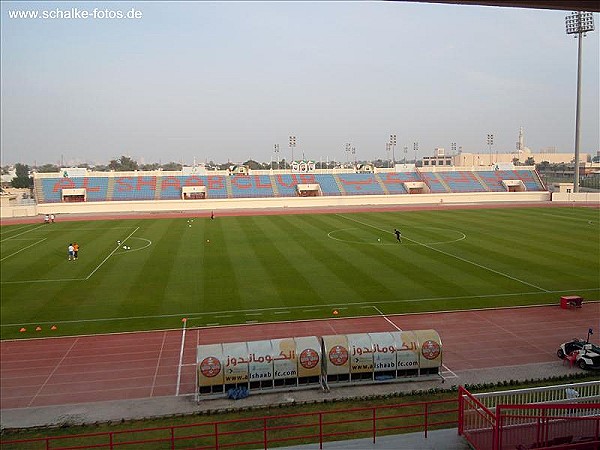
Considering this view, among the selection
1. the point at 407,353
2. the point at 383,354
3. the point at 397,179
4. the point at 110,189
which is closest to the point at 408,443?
the point at 383,354

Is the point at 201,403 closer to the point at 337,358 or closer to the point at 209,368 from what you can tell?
the point at 209,368

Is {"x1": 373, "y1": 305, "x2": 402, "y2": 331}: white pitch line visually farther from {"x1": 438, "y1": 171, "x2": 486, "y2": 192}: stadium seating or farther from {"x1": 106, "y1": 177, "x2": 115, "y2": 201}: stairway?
{"x1": 438, "y1": 171, "x2": 486, "y2": 192}: stadium seating

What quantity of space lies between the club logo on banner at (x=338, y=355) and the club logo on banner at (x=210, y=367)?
3120 mm

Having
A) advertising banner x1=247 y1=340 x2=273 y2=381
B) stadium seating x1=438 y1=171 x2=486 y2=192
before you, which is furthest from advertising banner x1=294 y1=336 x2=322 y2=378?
stadium seating x1=438 y1=171 x2=486 y2=192

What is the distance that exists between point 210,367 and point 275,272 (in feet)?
47.2

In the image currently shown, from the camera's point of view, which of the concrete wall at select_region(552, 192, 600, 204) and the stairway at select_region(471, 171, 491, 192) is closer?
the concrete wall at select_region(552, 192, 600, 204)

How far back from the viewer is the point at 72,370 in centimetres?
1617

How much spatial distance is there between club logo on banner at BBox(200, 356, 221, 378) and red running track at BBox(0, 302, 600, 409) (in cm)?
107

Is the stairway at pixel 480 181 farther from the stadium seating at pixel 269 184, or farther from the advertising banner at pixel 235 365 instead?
the advertising banner at pixel 235 365

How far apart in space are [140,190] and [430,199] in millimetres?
Answer: 39282

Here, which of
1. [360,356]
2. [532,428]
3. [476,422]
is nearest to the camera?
[532,428]

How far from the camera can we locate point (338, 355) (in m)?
14.7

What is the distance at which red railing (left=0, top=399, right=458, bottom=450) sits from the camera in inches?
452

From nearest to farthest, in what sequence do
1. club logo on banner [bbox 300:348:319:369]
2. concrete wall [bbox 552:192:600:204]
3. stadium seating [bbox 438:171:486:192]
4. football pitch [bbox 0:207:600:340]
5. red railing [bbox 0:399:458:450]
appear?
red railing [bbox 0:399:458:450]
club logo on banner [bbox 300:348:319:369]
football pitch [bbox 0:207:600:340]
concrete wall [bbox 552:192:600:204]
stadium seating [bbox 438:171:486:192]
